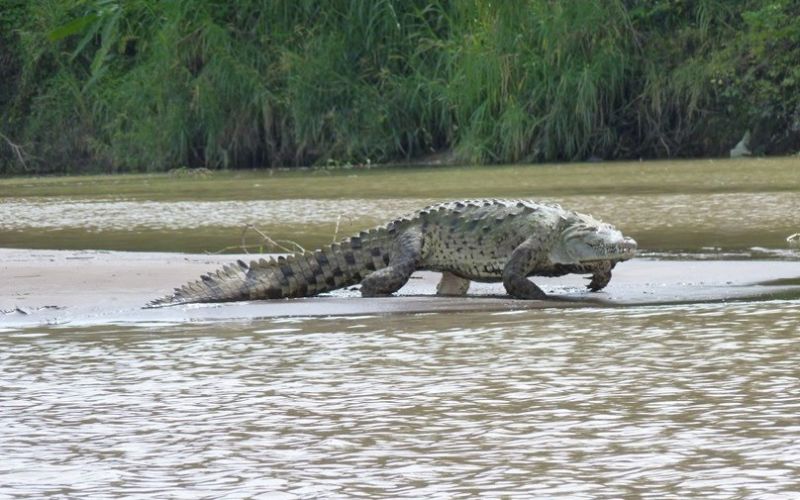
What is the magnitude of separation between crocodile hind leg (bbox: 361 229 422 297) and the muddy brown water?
73 cm

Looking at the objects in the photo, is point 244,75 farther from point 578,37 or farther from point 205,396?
point 205,396

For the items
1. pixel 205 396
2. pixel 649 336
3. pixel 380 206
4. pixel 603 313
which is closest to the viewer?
pixel 205 396

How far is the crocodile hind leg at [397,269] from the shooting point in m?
7.69

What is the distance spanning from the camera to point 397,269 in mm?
7750

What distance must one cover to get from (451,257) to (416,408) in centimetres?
333

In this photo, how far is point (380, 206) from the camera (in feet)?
45.6

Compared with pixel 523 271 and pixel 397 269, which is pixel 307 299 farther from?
pixel 523 271

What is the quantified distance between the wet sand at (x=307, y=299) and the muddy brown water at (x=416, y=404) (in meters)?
0.12

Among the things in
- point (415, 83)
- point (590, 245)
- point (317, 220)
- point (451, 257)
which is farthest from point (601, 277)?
point (415, 83)

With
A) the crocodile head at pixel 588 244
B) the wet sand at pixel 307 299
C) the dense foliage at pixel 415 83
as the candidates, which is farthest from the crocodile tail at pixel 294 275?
the dense foliage at pixel 415 83

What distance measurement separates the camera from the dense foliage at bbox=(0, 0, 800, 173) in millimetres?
23016

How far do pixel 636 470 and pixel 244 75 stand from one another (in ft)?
74.3

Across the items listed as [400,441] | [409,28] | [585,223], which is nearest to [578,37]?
[409,28]

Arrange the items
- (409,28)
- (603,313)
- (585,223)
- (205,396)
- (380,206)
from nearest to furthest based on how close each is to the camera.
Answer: (205,396), (603,313), (585,223), (380,206), (409,28)
